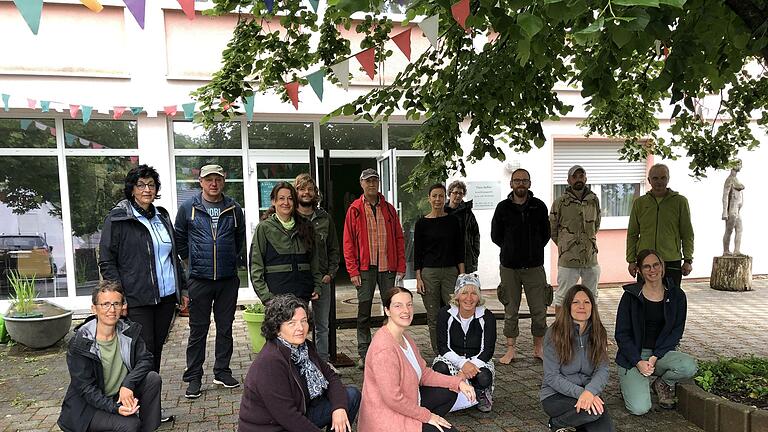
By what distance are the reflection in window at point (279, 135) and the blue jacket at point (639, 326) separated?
604cm

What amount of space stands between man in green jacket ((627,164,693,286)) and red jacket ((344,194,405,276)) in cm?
244

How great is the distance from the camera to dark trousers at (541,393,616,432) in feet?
10.8

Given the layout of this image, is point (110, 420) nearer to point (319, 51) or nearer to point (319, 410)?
point (319, 410)

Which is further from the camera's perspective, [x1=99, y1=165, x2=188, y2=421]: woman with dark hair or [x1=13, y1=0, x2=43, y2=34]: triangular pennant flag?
[x1=99, y1=165, x2=188, y2=421]: woman with dark hair

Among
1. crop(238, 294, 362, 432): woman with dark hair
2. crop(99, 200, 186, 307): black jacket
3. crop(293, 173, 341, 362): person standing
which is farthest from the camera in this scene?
crop(293, 173, 341, 362): person standing

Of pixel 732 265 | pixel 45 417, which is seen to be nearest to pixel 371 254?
pixel 45 417

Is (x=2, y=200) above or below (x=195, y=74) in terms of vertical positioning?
below

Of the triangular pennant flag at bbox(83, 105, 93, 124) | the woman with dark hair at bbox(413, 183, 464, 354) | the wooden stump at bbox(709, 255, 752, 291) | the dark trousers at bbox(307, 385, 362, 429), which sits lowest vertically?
the wooden stump at bbox(709, 255, 752, 291)

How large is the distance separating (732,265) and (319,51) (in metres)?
8.91

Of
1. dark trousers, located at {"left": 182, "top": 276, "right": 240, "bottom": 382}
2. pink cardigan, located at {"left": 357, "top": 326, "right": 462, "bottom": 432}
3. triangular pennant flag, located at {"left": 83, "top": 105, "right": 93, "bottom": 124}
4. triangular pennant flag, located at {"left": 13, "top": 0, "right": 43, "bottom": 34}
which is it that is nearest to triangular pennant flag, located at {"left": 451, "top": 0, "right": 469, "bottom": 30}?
pink cardigan, located at {"left": 357, "top": 326, "right": 462, "bottom": 432}

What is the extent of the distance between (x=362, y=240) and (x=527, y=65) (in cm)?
219

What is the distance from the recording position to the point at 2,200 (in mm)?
7465

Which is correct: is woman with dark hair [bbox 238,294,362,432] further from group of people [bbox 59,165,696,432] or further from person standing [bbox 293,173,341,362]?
person standing [bbox 293,173,341,362]

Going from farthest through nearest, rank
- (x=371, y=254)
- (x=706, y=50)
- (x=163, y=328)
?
(x=371, y=254) < (x=163, y=328) < (x=706, y=50)
